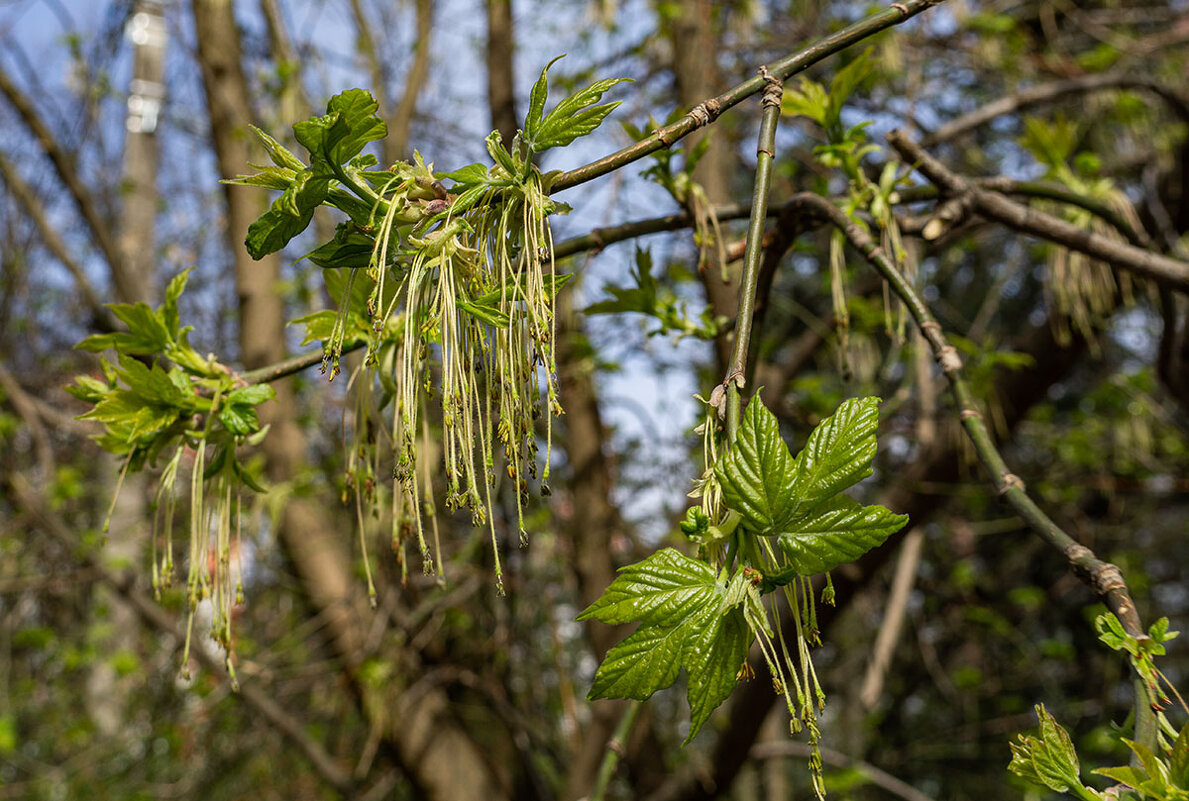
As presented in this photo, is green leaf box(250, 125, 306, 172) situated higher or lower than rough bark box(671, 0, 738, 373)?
lower

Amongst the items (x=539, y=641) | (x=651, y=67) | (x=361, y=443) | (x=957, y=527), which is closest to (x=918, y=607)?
(x=957, y=527)

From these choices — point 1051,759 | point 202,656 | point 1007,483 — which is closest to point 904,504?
point 1007,483

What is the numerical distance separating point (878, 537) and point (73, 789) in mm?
4746

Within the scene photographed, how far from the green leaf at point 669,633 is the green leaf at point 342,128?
1.10 feet

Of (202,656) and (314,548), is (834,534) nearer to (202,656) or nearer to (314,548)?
(202,656)

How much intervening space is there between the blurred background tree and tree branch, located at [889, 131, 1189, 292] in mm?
41

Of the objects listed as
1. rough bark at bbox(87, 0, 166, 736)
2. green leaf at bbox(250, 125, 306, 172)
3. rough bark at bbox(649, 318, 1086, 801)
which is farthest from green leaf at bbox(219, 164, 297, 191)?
rough bark at bbox(87, 0, 166, 736)

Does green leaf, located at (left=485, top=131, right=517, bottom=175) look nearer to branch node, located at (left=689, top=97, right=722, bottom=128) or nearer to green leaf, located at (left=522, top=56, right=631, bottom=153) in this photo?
green leaf, located at (left=522, top=56, right=631, bottom=153)

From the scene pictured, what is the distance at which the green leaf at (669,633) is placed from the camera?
0.50 metres

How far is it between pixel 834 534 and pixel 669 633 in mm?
116

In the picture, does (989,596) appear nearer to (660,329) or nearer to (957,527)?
(957,527)

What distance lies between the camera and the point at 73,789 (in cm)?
404

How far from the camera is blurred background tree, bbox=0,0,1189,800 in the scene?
2086 millimetres

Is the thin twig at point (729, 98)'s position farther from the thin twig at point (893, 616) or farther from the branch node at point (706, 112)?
the thin twig at point (893, 616)
